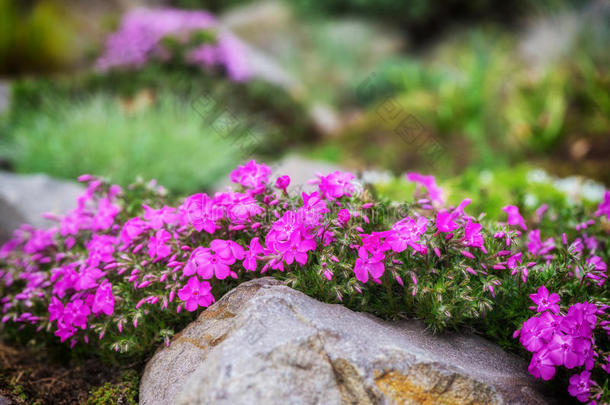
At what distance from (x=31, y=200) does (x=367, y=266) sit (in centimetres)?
288

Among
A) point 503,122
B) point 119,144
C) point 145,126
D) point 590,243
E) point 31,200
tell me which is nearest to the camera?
point 590,243

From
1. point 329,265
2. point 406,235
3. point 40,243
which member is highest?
point 406,235

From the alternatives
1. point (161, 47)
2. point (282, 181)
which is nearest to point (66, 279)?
point (282, 181)

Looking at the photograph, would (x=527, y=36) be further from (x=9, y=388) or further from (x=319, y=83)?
(x=9, y=388)

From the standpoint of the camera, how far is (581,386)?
4.79 feet

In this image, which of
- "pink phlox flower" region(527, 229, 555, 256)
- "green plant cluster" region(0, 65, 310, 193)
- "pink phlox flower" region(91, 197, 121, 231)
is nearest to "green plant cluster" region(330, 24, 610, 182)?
"green plant cluster" region(0, 65, 310, 193)

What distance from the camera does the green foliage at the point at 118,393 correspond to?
1.78 meters

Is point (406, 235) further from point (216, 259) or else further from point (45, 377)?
point (45, 377)

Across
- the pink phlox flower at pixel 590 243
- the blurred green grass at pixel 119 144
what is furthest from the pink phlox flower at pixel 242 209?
the blurred green grass at pixel 119 144

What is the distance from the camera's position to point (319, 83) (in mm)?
11820

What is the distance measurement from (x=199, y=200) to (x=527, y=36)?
14.6m

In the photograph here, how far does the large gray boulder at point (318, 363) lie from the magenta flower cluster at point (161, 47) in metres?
5.90

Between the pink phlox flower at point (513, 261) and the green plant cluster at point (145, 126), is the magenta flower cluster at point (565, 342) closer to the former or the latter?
the pink phlox flower at point (513, 261)

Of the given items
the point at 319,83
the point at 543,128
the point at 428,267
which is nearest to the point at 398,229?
the point at 428,267
